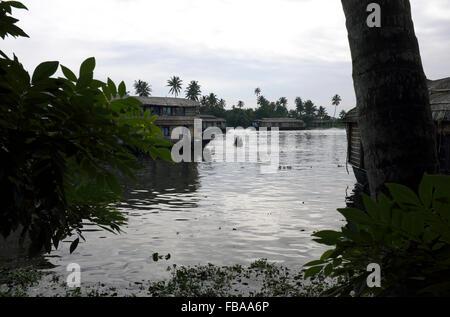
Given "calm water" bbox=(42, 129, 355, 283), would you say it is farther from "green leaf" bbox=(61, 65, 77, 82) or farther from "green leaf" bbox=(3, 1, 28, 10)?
"green leaf" bbox=(3, 1, 28, 10)

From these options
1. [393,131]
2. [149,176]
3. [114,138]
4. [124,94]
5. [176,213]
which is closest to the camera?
[114,138]

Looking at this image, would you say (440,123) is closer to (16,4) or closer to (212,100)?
(16,4)

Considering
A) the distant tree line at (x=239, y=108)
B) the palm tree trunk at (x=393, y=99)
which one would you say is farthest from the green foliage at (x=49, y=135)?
the distant tree line at (x=239, y=108)

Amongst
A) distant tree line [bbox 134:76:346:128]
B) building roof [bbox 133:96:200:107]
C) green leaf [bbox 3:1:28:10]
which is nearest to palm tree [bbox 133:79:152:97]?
distant tree line [bbox 134:76:346:128]

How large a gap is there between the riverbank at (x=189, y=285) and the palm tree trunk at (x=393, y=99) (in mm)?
6519

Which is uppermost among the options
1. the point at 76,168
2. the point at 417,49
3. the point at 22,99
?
→ the point at 417,49

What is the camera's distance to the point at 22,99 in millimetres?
1643

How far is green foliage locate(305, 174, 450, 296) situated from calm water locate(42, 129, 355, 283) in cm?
178

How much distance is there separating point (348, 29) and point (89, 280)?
8.65 m

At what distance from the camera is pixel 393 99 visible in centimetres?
199

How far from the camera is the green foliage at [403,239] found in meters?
1.38

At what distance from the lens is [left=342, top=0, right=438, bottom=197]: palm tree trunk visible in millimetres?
1963
